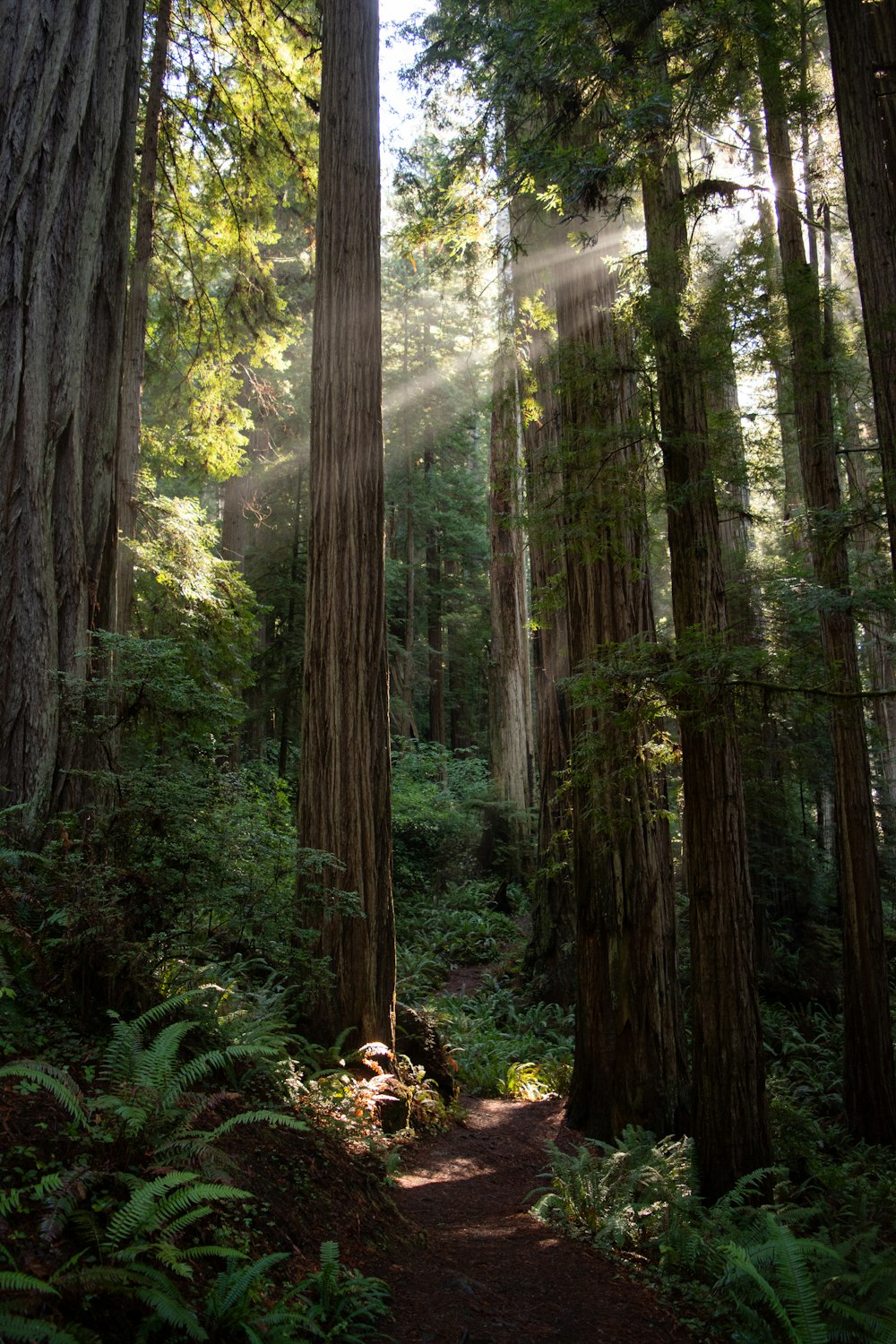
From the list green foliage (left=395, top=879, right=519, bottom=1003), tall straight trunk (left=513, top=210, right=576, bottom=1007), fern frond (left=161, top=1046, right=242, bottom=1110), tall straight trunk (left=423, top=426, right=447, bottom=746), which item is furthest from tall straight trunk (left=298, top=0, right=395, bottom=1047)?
tall straight trunk (left=423, top=426, right=447, bottom=746)

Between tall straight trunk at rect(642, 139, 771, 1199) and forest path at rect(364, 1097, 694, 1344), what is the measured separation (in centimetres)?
146

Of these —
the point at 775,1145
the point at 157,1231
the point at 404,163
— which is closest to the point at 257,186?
the point at 404,163

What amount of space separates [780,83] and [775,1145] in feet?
29.6

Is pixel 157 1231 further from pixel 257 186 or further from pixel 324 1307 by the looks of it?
pixel 257 186

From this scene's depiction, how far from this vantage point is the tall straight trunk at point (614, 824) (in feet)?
22.4

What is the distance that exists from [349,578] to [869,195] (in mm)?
4415

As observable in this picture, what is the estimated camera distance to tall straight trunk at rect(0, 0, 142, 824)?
491 centimetres

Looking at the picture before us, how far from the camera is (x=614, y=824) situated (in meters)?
6.77

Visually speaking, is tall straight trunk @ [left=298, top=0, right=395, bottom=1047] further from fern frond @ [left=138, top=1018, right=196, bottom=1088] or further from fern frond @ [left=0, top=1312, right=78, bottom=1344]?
fern frond @ [left=0, top=1312, right=78, bottom=1344]

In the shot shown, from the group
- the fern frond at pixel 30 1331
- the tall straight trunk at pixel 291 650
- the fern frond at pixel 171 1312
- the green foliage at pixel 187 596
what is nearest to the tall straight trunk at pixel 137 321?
the green foliage at pixel 187 596

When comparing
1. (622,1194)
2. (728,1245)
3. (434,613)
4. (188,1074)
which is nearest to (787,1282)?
(728,1245)

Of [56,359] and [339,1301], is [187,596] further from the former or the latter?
[339,1301]

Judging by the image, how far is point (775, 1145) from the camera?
753 cm

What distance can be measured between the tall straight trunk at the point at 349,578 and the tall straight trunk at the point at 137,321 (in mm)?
2846
